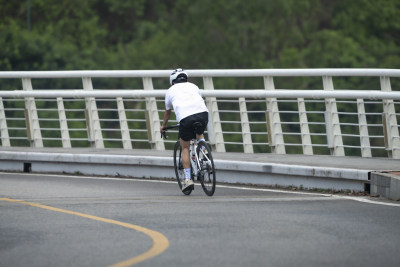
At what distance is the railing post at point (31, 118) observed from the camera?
736 inches

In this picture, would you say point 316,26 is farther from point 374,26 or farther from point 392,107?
point 392,107

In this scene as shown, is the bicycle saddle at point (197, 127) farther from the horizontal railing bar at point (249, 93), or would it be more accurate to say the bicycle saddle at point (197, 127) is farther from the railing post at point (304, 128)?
the railing post at point (304, 128)

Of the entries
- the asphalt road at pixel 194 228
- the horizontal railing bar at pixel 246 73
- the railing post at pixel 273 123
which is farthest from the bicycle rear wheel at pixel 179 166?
the railing post at pixel 273 123

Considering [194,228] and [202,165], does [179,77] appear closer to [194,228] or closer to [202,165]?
[202,165]

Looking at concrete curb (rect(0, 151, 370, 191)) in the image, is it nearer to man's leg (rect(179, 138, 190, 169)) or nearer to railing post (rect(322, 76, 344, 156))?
man's leg (rect(179, 138, 190, 169))

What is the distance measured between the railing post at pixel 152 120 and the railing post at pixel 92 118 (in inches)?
40.0

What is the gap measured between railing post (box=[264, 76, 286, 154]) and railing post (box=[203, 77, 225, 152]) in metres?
0.89

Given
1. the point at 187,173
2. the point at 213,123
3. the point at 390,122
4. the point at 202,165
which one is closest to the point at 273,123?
the point at 213,123

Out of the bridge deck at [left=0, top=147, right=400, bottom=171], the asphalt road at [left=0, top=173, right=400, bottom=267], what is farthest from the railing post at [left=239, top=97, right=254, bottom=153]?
the asphalt road at [left=0, top=173, right=400, bottom=267]

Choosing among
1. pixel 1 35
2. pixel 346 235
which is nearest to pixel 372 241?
pixel 346 235

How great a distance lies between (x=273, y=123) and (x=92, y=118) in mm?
3468

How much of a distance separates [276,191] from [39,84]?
47355mm

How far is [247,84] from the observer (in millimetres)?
72875

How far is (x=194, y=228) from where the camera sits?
396 inches
